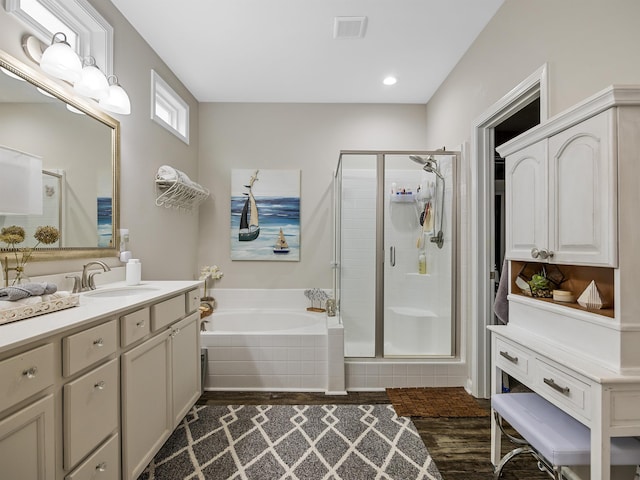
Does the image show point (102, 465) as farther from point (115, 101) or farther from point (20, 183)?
point (115, 101)

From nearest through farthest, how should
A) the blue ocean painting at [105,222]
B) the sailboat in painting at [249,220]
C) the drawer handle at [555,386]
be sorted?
1. the drawer handle at [555,386]
2. the blue ocean painting at [105,222]
3. the sailboat in painting at [249,220]

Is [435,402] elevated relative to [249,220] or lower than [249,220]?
lower

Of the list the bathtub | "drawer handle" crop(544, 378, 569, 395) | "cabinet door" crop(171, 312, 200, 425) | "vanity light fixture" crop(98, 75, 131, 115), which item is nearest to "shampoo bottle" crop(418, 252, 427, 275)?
the bathtub

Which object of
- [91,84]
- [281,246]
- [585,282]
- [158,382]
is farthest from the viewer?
[281,246]

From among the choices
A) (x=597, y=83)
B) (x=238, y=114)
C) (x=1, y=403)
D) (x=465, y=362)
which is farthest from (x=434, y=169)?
(x=1, y=403)

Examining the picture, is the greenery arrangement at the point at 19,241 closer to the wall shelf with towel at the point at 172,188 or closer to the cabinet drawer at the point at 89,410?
the cabinet drawer at the point at 89,410

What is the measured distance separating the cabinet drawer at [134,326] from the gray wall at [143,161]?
1.87 feet

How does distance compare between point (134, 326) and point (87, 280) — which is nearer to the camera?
point (134, 326)

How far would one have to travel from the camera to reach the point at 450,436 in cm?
198

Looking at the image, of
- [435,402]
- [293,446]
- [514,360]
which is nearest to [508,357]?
[514,360]

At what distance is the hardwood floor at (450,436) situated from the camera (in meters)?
1.66

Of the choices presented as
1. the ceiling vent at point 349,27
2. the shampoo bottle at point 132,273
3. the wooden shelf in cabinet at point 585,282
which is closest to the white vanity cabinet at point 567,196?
the wooden shelf in cabinet at point 585,282

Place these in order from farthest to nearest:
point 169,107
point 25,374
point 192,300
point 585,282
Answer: point 169,107 < point 192,300 < point 585,282 < point 25,374

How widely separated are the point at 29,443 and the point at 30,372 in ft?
0.65
